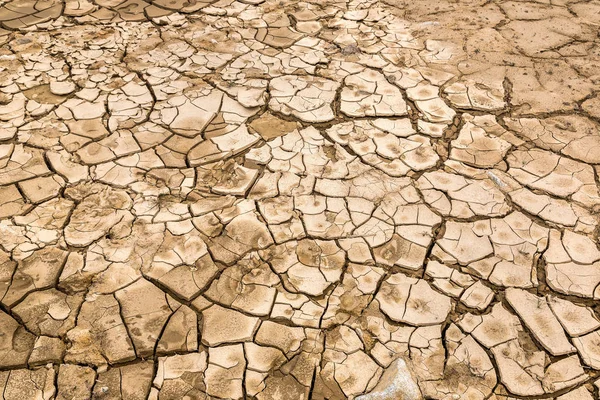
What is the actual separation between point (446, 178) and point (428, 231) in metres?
0.44

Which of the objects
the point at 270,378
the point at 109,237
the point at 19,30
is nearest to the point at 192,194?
the point at 109,237

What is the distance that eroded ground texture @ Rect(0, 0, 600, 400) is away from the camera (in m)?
2.18

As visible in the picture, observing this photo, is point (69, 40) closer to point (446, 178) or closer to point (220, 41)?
point (220, 41)

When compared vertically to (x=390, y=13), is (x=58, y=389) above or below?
below

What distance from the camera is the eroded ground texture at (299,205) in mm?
2184

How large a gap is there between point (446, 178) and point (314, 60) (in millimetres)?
1430

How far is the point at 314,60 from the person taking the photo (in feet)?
12.6

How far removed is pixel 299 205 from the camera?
2.82m

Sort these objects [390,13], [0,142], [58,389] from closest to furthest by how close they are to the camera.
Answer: [58,389] < [0,142] < [390,13]

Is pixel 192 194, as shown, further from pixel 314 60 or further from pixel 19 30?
pixel 19 30

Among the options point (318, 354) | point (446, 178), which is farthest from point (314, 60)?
point (318, 354)

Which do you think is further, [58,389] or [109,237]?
[109,237]

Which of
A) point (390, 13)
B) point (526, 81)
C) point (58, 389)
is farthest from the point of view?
point (390, 13)

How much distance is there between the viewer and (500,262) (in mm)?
2562
